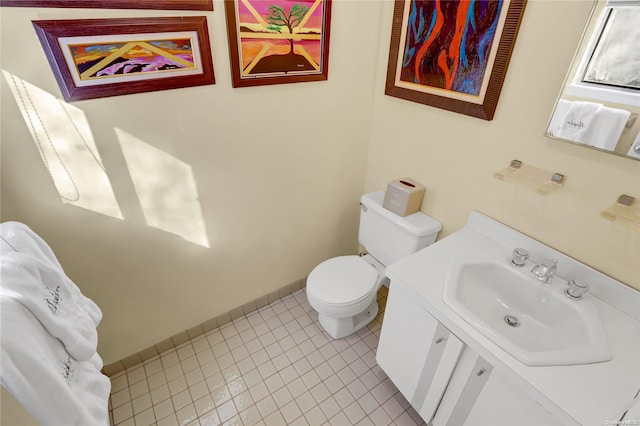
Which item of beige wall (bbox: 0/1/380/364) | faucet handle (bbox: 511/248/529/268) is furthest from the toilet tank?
faucet handle (bbox: 511/248/529/268)

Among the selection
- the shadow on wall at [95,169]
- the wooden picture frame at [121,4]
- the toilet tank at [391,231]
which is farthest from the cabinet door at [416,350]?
the wooden picture frame at [121,4]

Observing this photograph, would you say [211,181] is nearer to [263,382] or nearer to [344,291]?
[344,291]

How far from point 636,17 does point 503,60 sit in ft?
1.17

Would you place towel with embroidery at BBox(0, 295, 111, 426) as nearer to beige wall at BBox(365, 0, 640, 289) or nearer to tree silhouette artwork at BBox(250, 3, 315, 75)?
tree silhouette artwork at BBox(250, 3, 315, 75)

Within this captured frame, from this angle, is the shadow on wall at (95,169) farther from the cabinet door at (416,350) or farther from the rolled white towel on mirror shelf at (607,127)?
the rolled white towel on mirror shelf at (607,127)

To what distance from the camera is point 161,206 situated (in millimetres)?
1446

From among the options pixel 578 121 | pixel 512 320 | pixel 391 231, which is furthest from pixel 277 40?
pixel 512 320

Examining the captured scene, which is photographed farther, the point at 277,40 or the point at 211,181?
the point at 211,181

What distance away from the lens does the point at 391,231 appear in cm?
172

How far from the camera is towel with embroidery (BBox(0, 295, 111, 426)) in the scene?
2.14 ft

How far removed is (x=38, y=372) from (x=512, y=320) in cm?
146

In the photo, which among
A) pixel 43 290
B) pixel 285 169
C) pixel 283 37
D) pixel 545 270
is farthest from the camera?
pixel 285 169

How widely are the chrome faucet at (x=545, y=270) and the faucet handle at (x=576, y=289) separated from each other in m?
0.06

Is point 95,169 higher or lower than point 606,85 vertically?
lower
